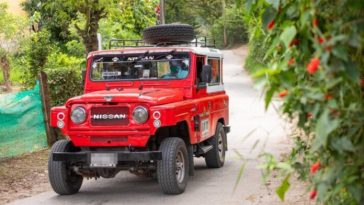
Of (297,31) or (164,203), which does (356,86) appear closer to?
(297,31)

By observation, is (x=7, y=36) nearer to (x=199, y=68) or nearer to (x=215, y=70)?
(x=215, y=70)

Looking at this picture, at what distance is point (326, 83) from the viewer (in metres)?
2.40

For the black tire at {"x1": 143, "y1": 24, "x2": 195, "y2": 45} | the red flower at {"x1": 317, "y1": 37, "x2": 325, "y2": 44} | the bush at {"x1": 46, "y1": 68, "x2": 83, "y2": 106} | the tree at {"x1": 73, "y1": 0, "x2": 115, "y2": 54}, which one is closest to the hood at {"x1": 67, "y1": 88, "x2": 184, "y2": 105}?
the black tire at {"x1": 143, "y1": 24, "x2": 195, "y2": 45}

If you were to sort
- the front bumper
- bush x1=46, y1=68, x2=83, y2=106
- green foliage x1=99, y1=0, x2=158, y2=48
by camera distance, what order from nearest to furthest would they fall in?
the front bumper → bush x1=46, y1=68, x2=83, y2=106 → green foliage x1=99, y1=0, x2=158, y2=48

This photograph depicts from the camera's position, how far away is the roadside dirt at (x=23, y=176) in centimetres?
877

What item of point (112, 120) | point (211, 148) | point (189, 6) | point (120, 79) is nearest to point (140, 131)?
point (112, 120)

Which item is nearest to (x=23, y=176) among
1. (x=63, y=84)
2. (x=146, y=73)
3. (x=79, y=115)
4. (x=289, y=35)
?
(x=79, y=115)

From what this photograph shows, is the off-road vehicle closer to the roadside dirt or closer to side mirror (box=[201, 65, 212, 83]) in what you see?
side mirror (box=[201, 65, 212, 83])

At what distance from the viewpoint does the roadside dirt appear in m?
8.77

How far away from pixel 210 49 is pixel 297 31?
7.70 meters

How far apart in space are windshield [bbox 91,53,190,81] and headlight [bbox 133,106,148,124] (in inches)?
56.9

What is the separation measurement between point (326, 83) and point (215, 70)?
8272mm

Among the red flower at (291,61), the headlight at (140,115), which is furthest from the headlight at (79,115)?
the red flower at (291,61)

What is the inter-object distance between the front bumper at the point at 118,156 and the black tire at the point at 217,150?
257 cm
